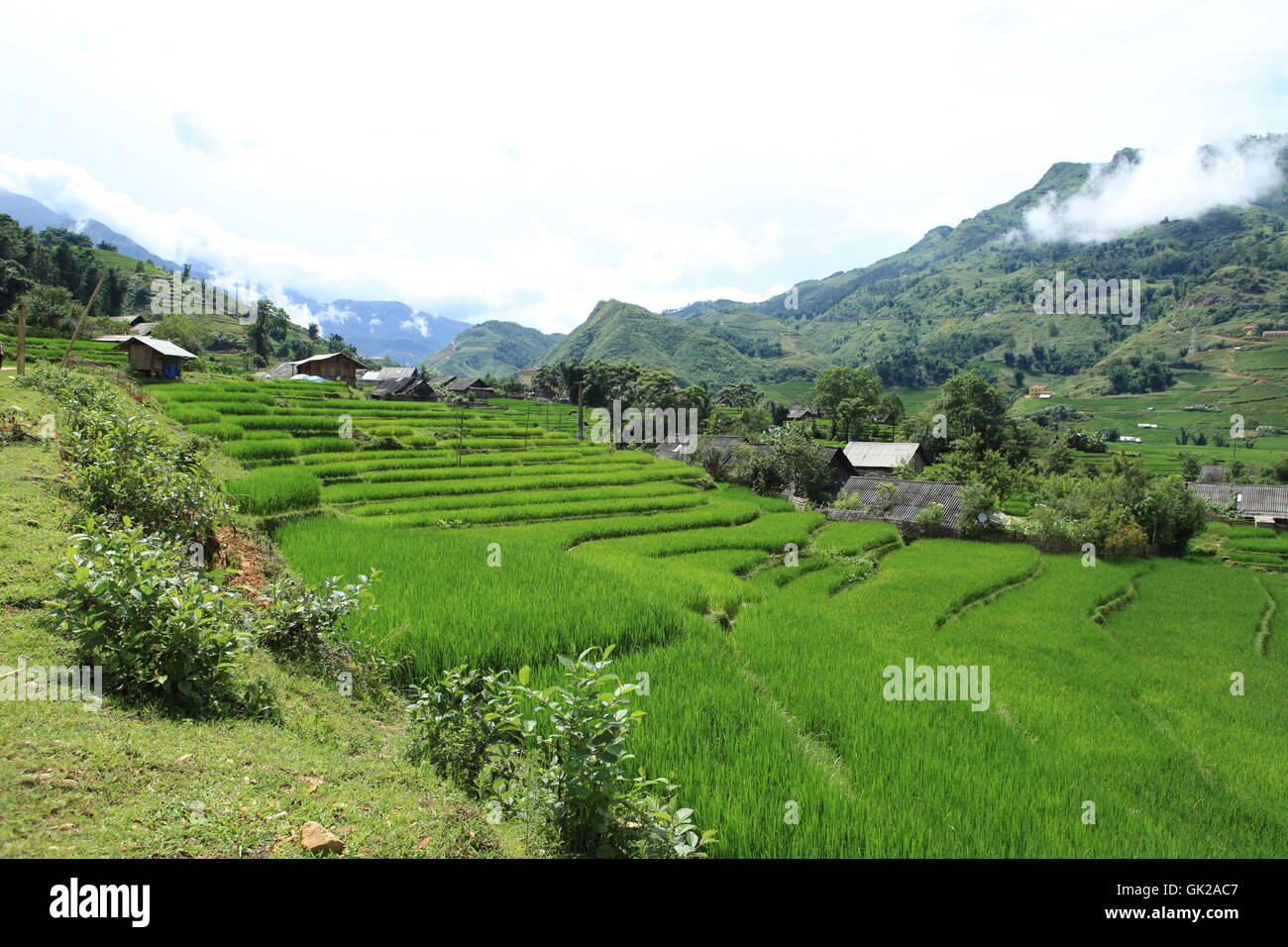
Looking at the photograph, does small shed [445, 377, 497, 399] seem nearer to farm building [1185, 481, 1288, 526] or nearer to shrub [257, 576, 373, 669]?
shrub [257, 576, 373, 669]

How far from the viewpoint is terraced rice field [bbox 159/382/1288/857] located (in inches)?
215

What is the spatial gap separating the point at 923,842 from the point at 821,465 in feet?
114

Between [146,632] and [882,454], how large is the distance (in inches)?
1960

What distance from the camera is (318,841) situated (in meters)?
3.36

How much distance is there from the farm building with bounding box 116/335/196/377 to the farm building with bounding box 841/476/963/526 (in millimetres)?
36257

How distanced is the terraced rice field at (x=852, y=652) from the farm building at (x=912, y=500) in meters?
6.18

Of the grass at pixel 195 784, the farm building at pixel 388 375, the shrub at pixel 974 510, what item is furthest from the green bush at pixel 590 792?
the farm building at pixel 388 375

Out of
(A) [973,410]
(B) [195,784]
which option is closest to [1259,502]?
(A) [973,410]

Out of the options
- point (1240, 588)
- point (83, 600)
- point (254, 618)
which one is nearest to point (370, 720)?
point (254, 618)

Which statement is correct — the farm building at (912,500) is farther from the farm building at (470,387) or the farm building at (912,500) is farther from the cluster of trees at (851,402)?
the farm building at (470,387)

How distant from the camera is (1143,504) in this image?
2839cm

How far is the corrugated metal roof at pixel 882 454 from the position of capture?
4738cm

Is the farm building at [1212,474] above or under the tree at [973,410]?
under

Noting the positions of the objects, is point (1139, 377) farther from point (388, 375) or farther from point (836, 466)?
point (388, 375)
